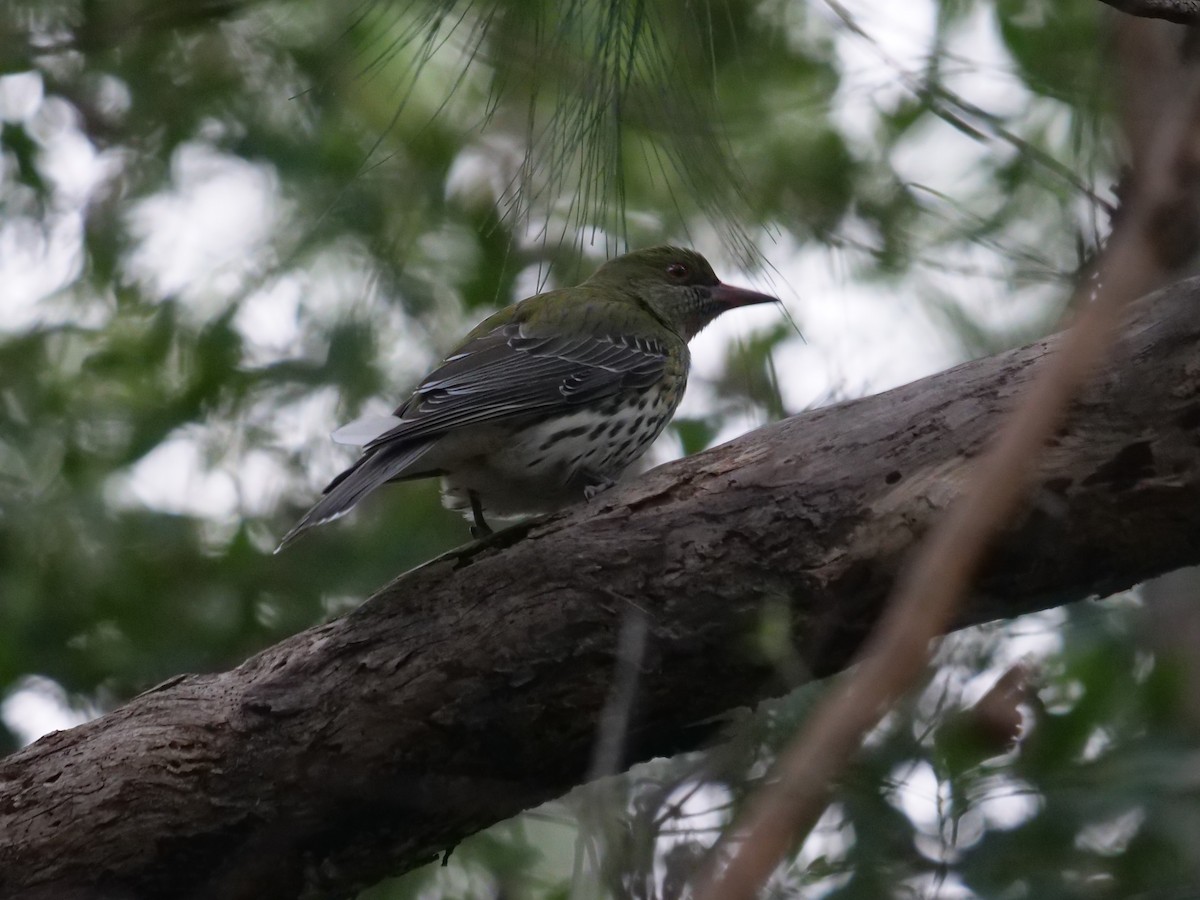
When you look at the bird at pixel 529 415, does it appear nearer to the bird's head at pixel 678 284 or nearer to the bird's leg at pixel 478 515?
the bird's leg at pixel 478 515

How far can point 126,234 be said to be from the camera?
20.4 ft

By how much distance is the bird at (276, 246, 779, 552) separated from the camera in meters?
4.18

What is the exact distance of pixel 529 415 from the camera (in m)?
4.39

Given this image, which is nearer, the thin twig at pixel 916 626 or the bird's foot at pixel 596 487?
the thin twig at pixel 916 626

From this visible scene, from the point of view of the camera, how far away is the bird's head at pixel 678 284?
5.61 meters

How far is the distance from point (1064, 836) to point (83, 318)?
4.92 metres

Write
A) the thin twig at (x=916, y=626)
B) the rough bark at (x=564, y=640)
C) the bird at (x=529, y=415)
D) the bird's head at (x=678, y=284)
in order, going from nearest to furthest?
the thin twig at (x=916, y=626), the rough bark at (x=564, y=640), the bird at (x=529, y=415), the bird's head at (x=678, y=284)

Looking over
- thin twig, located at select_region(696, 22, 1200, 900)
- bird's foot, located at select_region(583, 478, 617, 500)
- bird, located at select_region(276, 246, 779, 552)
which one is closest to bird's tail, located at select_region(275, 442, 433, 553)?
bird, located at select_region(276, 246, 779, 552)

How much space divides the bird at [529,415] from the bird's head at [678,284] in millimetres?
402

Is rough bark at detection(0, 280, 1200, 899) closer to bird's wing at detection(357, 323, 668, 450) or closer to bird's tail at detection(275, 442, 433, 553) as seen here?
bird's tail at detection(275, 442, 433, 553)

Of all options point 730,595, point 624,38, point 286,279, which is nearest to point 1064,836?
point 730,595

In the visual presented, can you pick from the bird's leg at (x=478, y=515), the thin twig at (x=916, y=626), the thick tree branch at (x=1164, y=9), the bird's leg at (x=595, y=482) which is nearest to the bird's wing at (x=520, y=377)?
the bird's leg at (x=595, y=482)

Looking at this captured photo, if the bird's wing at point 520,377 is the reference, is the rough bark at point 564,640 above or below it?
below

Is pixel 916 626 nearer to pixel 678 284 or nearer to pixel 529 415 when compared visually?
pixel 529 415
